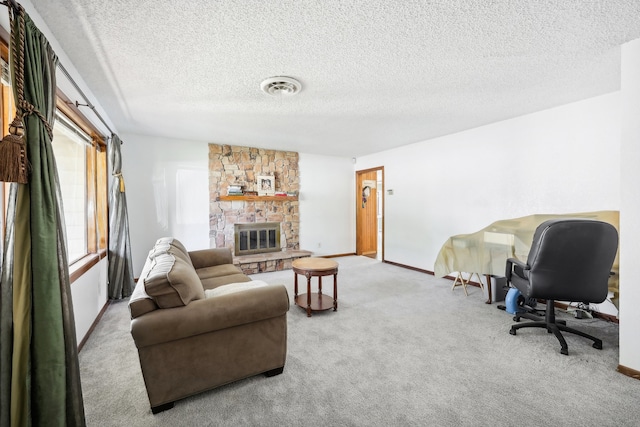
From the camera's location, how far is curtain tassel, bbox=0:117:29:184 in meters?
1.08

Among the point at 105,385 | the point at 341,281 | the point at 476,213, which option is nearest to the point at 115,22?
the point at 105,385

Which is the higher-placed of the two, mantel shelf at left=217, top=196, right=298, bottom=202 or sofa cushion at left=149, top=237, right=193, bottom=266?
mantel shelf at left=217, top=196, right=298, bottom=202

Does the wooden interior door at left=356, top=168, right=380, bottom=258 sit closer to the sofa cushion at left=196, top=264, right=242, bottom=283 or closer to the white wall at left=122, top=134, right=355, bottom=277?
the white wall at left=122, top=134, right=355, bottom=277

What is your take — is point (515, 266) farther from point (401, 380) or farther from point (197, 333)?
point (197, 333)

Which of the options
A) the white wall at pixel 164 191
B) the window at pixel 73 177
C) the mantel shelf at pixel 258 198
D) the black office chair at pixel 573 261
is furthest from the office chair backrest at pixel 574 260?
the white wall at pixel 164 191

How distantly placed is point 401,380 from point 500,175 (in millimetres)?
3189

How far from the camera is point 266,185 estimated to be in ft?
17.9

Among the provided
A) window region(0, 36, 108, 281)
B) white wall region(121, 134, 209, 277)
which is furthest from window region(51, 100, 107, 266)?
white wall region(121, 134, 209, 277)

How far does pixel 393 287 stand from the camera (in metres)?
4.10

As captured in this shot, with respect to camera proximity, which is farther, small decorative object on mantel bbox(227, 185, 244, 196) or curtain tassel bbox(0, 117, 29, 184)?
small decorative object on mantel bbox(227, 185, 244, 196)

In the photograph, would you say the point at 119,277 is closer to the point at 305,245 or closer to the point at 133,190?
the point at 133,190

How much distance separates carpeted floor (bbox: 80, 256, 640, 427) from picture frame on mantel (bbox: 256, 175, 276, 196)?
2.93 m

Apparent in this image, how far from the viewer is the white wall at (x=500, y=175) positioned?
9.76 feet

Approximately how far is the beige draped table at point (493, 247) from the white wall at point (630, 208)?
1090 mm
